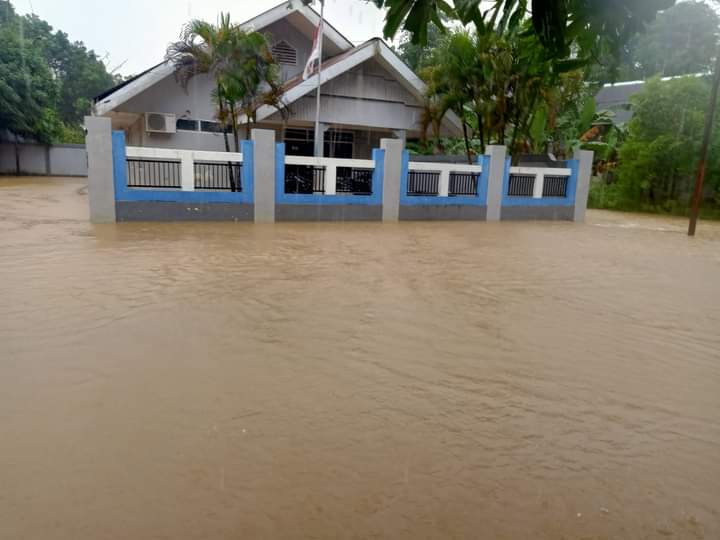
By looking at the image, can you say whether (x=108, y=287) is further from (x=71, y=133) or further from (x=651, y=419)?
(x=71, y=133)

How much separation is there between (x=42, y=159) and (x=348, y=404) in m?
33.3

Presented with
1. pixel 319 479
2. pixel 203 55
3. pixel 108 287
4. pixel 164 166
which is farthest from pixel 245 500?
pixel 203 55

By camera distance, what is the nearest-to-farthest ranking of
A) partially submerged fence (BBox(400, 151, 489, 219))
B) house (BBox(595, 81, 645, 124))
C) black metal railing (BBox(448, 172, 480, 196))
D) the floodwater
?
1. the floodwater
2. partially submerged fence (BBox(400, 151, 489, 219))
3. black metal railing (BBox(448, 172, 480, 196))
4. house (BBox(595, 81, 645, 124))

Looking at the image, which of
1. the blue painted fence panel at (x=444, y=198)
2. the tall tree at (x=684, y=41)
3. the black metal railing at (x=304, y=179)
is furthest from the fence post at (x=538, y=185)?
the tall tree at (x=684, y=41)

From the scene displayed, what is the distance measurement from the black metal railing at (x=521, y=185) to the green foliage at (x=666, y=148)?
575 cm

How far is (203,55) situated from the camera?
14242 millimetres

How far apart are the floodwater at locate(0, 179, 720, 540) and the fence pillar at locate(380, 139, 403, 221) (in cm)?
718

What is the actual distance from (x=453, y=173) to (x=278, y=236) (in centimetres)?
642

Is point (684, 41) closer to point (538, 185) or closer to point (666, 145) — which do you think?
point (666, 145)

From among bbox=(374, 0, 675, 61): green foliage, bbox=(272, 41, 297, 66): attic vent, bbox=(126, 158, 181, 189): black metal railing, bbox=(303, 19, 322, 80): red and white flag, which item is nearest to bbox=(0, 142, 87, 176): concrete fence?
bbox=(272, 41, 297, 66): attic vent

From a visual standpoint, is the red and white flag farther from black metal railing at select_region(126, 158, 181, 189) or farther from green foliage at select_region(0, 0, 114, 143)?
green foliage at select_region(0, 0, 114, 143)

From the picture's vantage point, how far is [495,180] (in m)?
16.1

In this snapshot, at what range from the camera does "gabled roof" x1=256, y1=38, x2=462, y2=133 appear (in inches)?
625

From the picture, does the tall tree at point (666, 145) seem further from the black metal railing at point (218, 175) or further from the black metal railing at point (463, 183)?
the black metal railing at point (218, 175)
